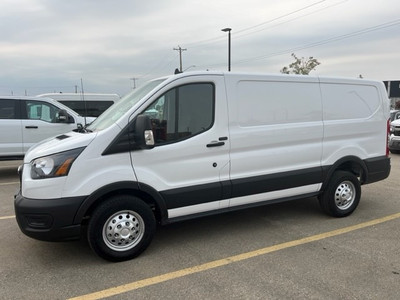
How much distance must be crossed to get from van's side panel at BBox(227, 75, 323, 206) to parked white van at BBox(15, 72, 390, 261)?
1cm

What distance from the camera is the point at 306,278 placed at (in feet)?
11.8

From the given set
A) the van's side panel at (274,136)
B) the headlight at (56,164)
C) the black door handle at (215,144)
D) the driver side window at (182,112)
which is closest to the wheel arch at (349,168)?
the van's side panel at (274,136)

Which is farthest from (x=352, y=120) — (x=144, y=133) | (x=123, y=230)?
(x=123, y=230)

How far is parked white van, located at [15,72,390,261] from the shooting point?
377cm

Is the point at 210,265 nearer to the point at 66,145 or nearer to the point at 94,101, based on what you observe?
the point at 66,145

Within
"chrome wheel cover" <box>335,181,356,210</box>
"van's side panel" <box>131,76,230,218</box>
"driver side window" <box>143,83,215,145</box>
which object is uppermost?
"driver side window" <box>143,83,215,145</box>

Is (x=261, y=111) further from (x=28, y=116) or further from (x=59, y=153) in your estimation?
(x=28, y=116)

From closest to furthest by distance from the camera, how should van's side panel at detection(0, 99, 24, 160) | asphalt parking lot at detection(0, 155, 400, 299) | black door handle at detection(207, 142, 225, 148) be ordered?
asphalt parking lot at detection(0, 155, 400, 299) < black door handle at detection(207, 142, 225, 148) < van's side panel at detection(0, 99, 24, 160)

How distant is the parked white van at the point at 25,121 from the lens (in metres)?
8.85

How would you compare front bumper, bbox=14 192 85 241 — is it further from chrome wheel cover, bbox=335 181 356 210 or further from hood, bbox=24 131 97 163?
chrome wheel cover, bbox=335 181 356 210

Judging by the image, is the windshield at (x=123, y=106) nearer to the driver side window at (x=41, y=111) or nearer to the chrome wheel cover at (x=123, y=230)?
the chrome wheel cover at (x=123, y=230)

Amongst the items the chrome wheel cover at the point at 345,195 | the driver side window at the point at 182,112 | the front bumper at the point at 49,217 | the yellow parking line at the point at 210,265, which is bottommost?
the yellow parking line at the point at 210,265

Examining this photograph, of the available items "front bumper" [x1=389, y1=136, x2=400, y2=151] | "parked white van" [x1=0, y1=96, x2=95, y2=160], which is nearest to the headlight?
"parked white van" [x1=0, y1=96, x2=95, y2=160]

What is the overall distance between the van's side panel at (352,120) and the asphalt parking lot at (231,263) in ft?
3.19
